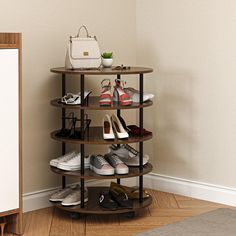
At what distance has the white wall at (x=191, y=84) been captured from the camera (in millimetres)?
3662

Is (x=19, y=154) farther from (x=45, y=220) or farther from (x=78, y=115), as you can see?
(x=78, y=115)

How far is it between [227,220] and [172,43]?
1223 millimetres

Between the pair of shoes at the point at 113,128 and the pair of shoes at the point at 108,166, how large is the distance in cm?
16

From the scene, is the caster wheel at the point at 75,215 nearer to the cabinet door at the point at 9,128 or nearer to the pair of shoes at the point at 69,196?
the pair of shoes at the point at 69,196

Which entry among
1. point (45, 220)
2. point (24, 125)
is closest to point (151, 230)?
point (45, 220)

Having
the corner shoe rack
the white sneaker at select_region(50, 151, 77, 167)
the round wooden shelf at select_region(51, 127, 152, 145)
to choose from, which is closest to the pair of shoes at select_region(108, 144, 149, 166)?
the corner shoe rack

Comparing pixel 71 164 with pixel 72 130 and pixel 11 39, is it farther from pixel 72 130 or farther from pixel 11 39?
→ pixel 11 39

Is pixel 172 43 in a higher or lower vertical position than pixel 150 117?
higher

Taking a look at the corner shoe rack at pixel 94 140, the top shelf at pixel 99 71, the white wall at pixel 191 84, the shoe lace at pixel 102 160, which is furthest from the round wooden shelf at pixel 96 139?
the white wall at pixel 191 84

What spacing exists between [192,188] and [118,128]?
0.77 metres

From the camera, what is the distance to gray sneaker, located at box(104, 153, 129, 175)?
11.0ft

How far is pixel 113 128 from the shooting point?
11.2 feet

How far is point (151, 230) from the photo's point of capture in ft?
10.4

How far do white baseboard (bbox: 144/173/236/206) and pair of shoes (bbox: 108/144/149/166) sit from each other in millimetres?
469
